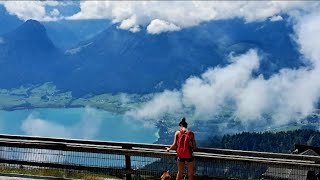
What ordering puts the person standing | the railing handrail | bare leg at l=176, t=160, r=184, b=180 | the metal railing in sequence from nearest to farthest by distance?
the person standing < bare leg at l=176, t=160, r=184, b=180 < the metal railing < the railing handrail

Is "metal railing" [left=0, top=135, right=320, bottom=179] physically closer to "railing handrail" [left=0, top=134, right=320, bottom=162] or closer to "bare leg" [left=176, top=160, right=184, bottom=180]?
"railing handrail" [left=0, top=134, right=320, bottom=162]

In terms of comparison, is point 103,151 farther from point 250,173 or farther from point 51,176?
point 250,173

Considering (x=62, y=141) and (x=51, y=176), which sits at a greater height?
(x=62, y=141)

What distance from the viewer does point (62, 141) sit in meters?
14.7

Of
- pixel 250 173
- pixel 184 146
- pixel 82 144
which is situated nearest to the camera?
pixel 184 146

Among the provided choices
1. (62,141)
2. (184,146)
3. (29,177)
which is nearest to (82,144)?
(62,141)

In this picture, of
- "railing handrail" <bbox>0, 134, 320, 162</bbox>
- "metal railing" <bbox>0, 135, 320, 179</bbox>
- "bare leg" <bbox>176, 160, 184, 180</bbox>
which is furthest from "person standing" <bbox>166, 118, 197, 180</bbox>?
"railing handrail" <bbox>0, 134, 320, 162</bbox>

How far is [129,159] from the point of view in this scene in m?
13.9

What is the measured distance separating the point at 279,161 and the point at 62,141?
5.97 meters

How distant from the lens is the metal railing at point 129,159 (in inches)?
509

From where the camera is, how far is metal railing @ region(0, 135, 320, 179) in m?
12.9

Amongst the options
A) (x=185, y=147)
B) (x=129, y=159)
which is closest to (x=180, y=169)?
(x=185, y=147)

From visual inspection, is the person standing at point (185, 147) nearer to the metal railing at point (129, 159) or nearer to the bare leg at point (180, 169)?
the bare leg at point (180, 169)

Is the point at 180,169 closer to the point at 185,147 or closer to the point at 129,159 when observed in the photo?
the point at 185,147
